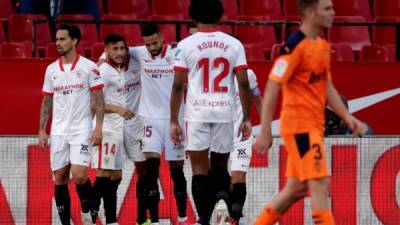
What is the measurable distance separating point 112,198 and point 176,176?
29.9 inches

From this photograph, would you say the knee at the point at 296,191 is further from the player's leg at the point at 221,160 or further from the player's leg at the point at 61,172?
the player's leg at the point at 61,172

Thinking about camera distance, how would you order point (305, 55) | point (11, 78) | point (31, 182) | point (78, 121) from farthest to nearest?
point (11, 78) < point (31, 182) < point (78, 121) < point (305, 55)

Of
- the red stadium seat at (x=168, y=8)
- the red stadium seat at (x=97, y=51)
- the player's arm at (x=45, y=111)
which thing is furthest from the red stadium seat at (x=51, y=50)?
the player's arm at (x=45, y=111)

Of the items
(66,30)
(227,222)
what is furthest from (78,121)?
(227,222)

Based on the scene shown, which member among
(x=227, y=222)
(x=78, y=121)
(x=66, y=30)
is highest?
(x=66, y=30)

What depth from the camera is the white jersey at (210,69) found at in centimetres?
1299

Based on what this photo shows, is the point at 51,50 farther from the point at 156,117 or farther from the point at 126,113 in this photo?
the point at 156,117

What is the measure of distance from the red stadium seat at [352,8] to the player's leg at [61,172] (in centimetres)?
785

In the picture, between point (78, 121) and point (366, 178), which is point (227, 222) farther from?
point (366, 178)

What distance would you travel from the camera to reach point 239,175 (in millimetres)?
14547

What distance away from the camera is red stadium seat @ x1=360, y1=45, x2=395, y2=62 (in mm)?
19094

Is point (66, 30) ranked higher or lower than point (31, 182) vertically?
higher

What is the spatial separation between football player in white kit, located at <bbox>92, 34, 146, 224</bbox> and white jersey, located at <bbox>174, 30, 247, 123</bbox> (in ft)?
6.38

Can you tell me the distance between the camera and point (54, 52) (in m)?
18.5
